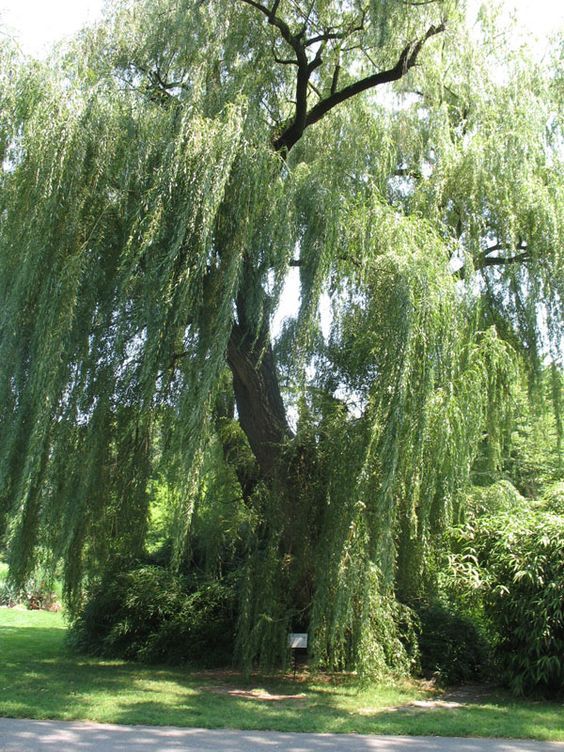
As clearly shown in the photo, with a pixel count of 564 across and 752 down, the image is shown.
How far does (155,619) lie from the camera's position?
39.2 ft

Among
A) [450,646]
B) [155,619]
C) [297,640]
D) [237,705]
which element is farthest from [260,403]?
[155,619]

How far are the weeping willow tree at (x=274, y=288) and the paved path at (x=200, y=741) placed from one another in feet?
5.72

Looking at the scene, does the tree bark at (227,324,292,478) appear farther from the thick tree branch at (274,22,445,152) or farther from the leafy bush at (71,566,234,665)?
the leafy bush at (71,566,234,665)

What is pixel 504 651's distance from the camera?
920 centimetres

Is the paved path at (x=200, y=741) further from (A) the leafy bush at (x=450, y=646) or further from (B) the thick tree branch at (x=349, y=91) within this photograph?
(B) the thick tree branch at (x=349, y=91)

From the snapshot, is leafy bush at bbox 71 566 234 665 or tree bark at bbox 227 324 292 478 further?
leafy bush at bbox 71 566 234 665

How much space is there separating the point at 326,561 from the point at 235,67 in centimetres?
623

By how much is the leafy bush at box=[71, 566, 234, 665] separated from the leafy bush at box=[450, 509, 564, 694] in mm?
4108

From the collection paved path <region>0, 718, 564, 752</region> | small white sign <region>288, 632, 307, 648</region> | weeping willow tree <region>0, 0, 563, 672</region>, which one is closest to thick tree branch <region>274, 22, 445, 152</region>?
weeping willow tree <region>0, 0, 563, 672</region>

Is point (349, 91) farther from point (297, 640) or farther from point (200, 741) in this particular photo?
point (200, 741)

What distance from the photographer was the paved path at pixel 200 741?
5574 mm

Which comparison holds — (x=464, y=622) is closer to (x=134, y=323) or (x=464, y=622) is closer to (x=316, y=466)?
(x=316, y=466)

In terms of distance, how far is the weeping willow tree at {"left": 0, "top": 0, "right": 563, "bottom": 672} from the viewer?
7.57 metres

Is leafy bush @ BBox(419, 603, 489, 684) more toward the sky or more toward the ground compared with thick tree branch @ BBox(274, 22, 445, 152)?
more toward the ground
